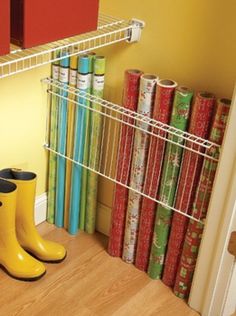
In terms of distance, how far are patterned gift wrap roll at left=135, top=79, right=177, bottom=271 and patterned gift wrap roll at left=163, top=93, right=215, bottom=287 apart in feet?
0.29

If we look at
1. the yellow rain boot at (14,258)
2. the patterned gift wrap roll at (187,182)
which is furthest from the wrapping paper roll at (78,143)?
the patterned gift wrap roll at (187,182)

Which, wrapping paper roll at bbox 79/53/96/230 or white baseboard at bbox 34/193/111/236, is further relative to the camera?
white baseboard at bbox 34/193/111/236

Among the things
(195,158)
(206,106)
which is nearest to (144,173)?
(195,158)

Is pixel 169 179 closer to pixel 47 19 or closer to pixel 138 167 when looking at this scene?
pixel 138 167

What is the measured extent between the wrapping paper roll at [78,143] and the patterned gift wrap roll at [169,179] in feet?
1.19

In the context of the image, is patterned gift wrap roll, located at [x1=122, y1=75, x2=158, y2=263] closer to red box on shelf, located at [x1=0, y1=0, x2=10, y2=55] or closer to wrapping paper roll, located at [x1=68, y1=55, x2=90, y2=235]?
wrapping paper roll, located at [x1=68, y1=55, x2=90, y2=235]

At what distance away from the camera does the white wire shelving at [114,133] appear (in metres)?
1.68

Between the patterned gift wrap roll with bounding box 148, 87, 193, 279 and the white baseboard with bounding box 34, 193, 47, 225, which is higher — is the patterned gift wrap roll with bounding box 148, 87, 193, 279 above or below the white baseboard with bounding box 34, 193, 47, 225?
above

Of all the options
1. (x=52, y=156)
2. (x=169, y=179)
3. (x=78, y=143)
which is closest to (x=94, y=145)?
(x=78, y=143)

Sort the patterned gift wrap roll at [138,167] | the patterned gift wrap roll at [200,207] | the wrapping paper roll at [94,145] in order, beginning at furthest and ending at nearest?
the wrapping paper roll at [94,145] < the patterned gift wrap roll at [138,167] < the patterned gift wrap roll at [200,207]

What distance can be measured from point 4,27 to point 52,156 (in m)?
0.82

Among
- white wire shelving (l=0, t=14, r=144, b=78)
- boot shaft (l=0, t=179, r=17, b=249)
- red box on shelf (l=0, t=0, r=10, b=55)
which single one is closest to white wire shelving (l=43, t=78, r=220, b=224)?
white wire shelving (l=0, t=14, r=144, b=78)

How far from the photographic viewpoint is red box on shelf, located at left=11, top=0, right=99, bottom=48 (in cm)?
140

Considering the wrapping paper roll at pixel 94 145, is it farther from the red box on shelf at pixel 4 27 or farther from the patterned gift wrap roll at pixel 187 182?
the red box on shelf at pixel 4 27
